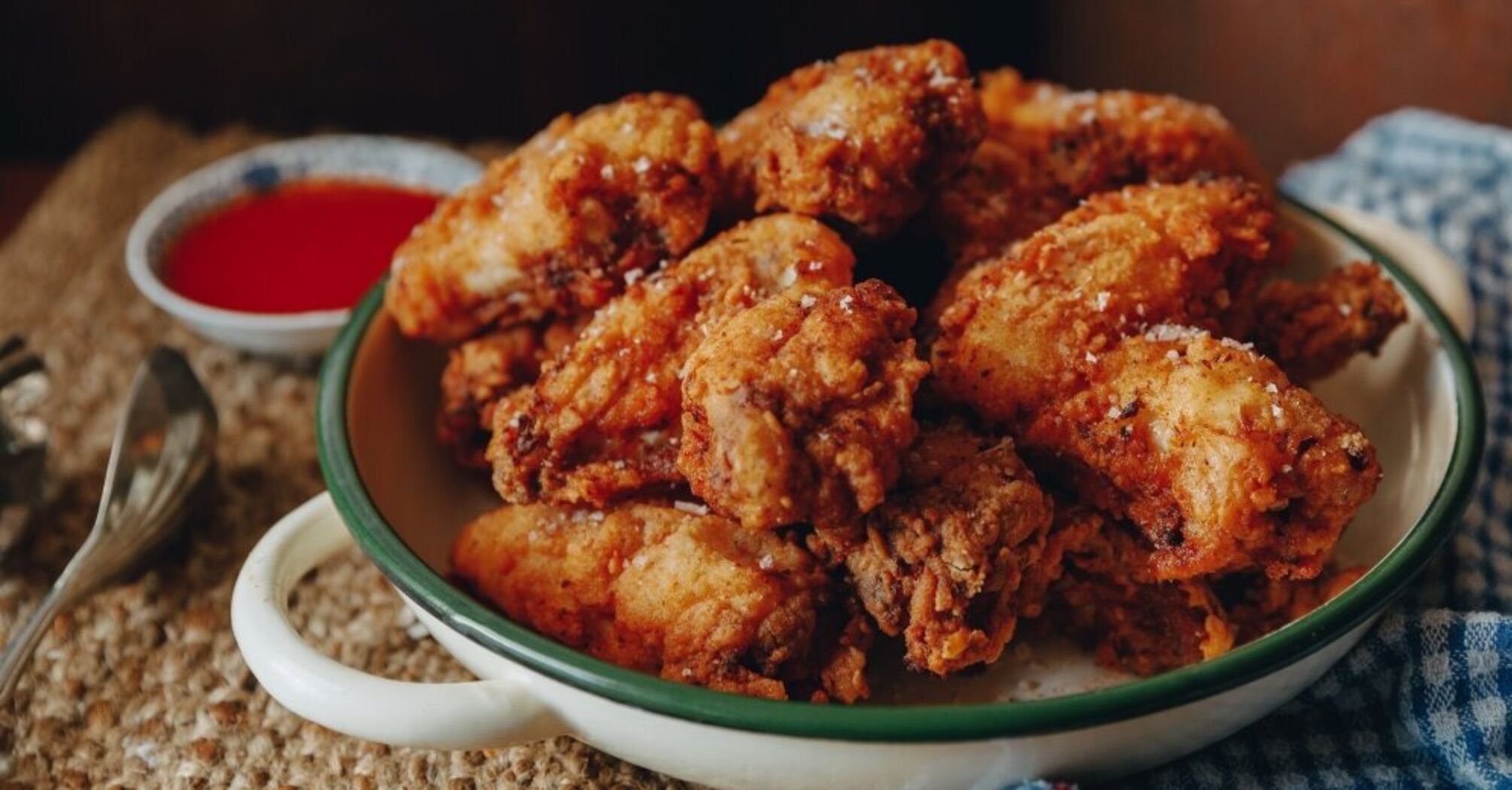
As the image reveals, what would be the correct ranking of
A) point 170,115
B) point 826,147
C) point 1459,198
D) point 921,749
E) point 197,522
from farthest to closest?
point 170,115
point 1459,198
point 197,522
point 826,147
point 921,749

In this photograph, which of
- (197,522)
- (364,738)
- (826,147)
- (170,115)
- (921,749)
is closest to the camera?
(921,749)

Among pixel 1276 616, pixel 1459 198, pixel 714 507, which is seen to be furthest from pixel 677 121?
pixel 1459 198

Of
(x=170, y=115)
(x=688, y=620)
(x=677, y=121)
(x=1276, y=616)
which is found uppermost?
(x=677, y=121)

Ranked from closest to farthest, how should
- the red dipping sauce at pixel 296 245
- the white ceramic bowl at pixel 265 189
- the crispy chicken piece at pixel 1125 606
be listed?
the crispy chicken piece at pixel 1125 606 < the white ceramic bowl at pixel 265 189 < the red dipping sauce at pixel 296 245

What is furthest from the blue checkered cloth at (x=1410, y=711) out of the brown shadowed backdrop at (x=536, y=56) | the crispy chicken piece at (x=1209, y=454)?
the brown shadowed backdrop at (x=536, y=56)

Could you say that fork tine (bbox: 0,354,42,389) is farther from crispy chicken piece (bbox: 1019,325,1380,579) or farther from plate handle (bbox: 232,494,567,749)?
crispy chicken piece (bbox: 1019,325,1380,579)

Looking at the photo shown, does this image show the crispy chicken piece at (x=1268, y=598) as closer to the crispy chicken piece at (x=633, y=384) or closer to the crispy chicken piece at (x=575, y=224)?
the crispy chicken piece at (x=633, y=384)

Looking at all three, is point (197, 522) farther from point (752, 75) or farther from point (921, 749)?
point (752, 75)

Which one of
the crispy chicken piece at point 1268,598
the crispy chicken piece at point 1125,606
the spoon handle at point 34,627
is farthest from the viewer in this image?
the spoon handle at point 34,627
